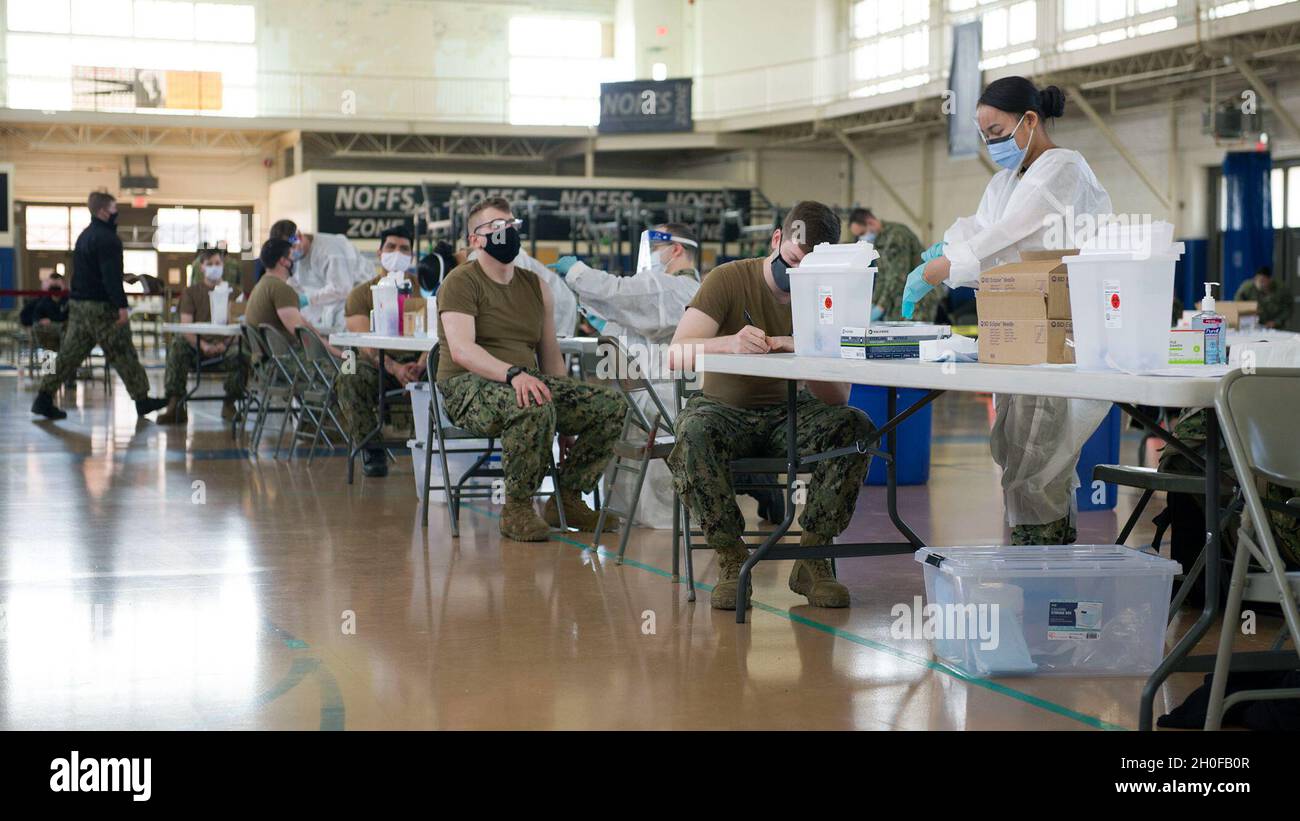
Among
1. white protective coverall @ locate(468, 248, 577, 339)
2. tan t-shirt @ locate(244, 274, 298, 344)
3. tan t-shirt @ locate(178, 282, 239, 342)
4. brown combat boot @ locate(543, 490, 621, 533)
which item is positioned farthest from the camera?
tan t-shirt @ locate(178, 282, 239, 342)

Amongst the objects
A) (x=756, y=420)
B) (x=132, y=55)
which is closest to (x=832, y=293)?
(x=756, y=420)

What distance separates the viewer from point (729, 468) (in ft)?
13.9

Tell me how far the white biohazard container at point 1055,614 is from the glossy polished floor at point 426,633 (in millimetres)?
75

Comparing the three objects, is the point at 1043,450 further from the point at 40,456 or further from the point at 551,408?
the point at 40,456

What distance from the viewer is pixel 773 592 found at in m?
4.54

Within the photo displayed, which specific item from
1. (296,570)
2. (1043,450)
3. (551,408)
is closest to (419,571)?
(296,570)

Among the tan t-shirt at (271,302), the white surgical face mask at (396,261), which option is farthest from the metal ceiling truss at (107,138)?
the white surgical face mask at (396,261)

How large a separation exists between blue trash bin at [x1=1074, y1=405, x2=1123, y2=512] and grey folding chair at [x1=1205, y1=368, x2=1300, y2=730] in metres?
3.53

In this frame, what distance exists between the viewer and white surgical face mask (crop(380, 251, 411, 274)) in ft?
26.8

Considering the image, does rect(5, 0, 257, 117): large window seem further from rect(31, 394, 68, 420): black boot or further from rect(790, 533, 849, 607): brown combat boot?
rect(790, 533, 849, 607): brown combat boot

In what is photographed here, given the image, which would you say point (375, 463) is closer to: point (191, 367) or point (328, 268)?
point (328, 268)

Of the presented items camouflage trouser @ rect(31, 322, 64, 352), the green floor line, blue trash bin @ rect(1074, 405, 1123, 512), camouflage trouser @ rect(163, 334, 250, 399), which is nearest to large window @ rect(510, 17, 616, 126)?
camouflage trouser @ rect(31, 322, 64, 352)

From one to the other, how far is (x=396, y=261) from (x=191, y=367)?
351 cm

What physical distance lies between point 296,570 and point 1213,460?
3.07 meters
